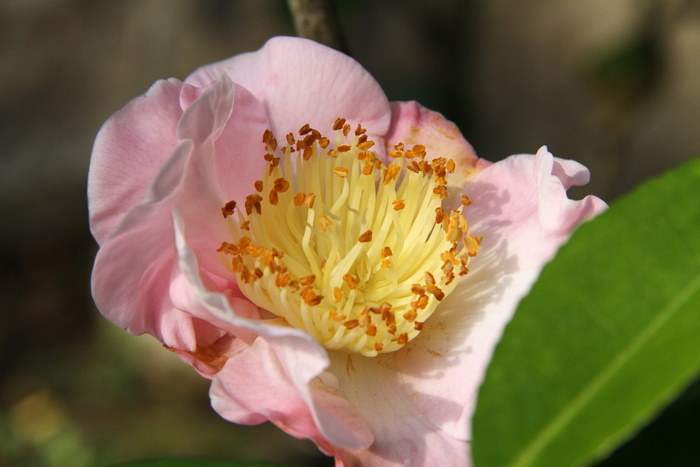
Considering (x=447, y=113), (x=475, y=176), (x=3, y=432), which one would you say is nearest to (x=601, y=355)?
(x=475, y=176)

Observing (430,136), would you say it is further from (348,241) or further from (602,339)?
(602,339)

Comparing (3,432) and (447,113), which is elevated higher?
(447,113)

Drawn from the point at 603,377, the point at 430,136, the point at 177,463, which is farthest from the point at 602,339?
the point at 430,136

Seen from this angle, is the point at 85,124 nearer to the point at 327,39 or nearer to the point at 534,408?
the point at 327,39

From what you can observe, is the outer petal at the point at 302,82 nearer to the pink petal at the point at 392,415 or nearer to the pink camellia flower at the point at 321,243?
the pink camellia flower at the point at 321,243

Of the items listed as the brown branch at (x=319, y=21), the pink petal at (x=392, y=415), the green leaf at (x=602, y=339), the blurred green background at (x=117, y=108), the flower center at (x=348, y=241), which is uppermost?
the green leaf at (x=602, y=339)

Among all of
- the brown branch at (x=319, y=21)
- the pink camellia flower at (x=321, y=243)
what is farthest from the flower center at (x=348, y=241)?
the brown branch at (x=319, y=21)

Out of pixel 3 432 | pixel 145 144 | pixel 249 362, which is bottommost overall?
pixel 3 432
